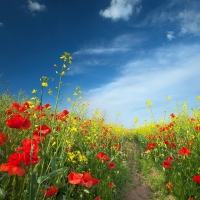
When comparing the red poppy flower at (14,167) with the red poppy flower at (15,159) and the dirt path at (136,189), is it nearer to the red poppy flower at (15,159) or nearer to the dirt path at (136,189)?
the red poppy flower at (15,159)

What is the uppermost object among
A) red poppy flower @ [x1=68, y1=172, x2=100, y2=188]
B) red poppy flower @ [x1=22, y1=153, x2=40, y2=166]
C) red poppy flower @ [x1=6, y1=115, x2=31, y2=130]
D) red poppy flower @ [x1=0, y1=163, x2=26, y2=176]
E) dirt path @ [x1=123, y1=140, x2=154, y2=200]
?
red poppy flower @ [x1=6, y1=115, x2=31, y2=130]

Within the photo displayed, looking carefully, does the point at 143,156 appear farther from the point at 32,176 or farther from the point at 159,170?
the point at 32,176

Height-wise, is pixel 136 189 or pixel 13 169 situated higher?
pixel 13 169

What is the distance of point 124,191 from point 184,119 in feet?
10.7

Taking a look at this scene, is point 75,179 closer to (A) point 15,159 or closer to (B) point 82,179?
(B) point 82,179

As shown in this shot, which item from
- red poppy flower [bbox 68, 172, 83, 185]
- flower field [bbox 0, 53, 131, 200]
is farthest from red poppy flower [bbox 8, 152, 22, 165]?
red poppy flower [bbox 68, 172, 83, 185]

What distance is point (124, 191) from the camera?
15.7 ft

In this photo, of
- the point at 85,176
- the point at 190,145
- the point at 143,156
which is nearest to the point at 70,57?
the point at 85,176

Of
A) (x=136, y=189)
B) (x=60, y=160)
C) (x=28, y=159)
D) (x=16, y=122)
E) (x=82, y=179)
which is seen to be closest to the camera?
(x=28, y=159)

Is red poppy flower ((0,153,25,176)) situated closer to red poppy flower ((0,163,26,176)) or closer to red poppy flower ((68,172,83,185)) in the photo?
red poppy flower ((0,163,26,176))

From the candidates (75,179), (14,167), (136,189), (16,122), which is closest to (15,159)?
(14,167)

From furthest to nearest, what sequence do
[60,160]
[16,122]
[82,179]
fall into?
[60,160] → [82,179] → [16,122]

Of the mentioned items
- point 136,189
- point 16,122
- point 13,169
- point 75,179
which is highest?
point 16,122

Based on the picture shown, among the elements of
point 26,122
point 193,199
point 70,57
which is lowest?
point 193,199
